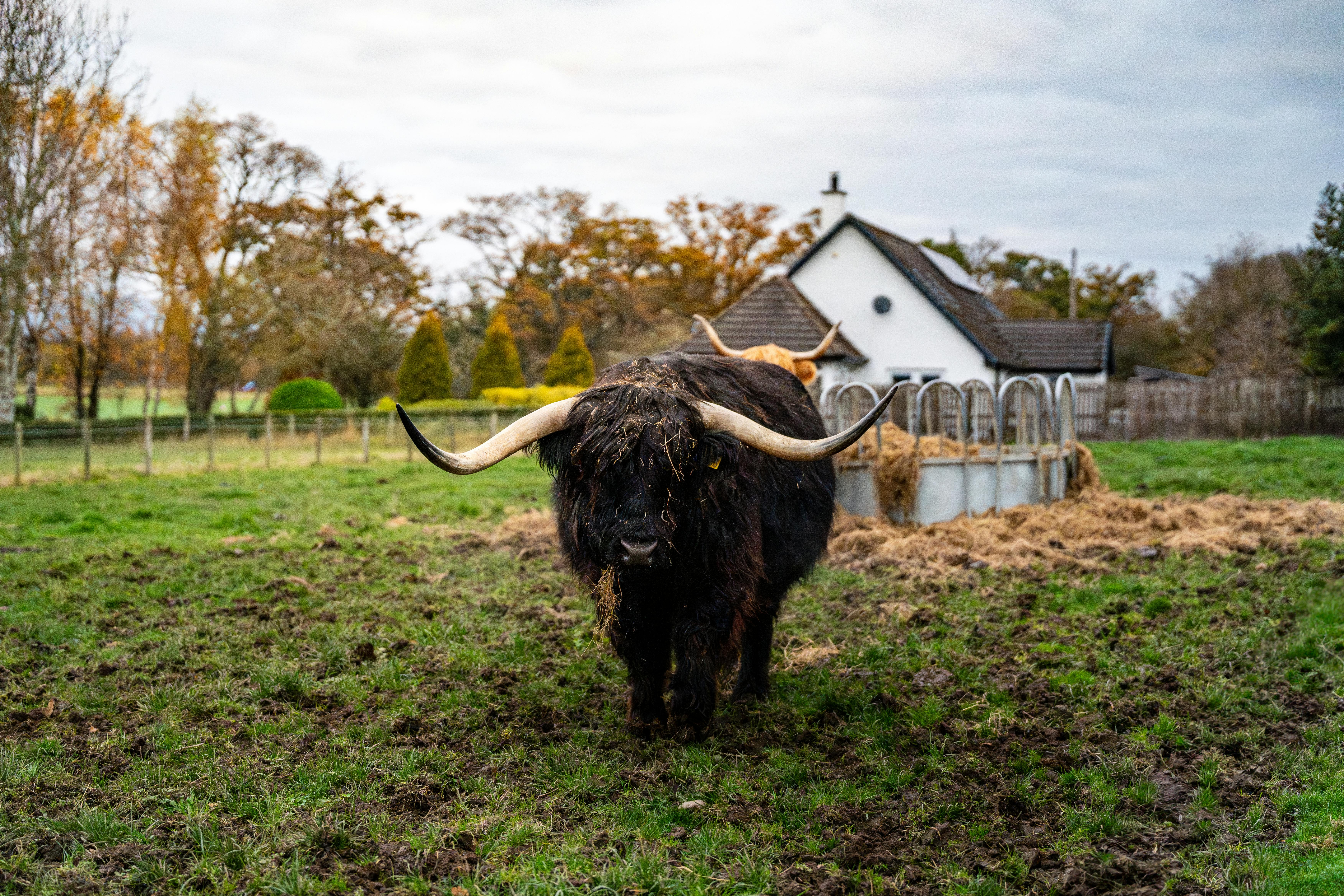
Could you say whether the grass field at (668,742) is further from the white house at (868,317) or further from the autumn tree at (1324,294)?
the autumn tree at (1324,294)

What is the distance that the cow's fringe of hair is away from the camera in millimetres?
4453

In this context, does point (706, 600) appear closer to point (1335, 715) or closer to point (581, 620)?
point (581, 620)

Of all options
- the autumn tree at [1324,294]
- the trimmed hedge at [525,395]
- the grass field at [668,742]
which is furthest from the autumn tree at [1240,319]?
the grass field at [668,742]

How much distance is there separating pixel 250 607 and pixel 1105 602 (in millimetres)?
6099

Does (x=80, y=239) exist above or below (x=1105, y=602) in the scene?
above

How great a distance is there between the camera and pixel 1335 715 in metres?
4.67

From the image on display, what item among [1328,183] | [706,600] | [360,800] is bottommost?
[360,800]

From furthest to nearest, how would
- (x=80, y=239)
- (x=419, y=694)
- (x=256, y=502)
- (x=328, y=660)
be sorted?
1. (x=80, y=239)
2. (x=256, y=502)
3. (x=328, y=660)
4. (x=419, y=694)

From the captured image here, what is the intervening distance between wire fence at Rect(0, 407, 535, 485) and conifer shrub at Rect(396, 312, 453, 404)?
1131 cm

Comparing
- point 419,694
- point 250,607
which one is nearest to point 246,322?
point 250,607

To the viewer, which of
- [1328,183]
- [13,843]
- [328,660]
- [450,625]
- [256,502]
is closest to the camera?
[13,843]

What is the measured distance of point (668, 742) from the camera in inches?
181

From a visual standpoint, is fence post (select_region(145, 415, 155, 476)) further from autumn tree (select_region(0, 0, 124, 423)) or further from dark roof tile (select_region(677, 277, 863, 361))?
dark roof tile (select_region(677, 277, 863, 361))

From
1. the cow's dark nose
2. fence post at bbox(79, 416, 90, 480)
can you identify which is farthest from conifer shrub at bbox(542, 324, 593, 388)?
the cow's dark nose
